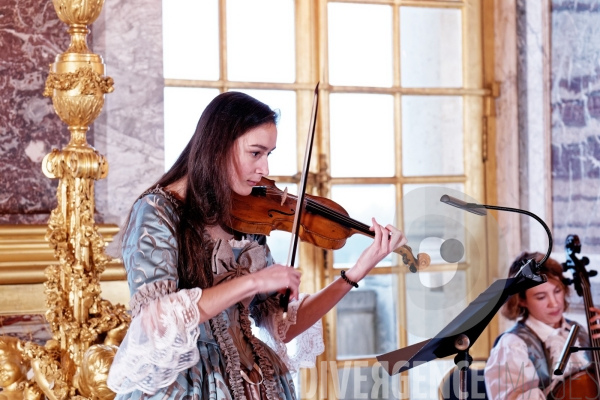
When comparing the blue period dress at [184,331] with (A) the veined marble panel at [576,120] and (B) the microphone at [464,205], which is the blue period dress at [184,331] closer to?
(B) the microphone at [464,205]

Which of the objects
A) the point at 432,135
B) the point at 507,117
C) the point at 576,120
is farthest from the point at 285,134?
the point at 576,120

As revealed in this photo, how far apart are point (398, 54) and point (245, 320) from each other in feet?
6.62

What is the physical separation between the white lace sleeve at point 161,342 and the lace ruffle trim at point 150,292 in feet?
0.04

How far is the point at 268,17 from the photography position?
3.46 metres

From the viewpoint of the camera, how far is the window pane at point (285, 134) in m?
3.45

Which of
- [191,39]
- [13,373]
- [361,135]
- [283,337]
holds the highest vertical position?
[191,39]

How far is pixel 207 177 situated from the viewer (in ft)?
5.94

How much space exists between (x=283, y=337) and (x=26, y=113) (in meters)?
1.35

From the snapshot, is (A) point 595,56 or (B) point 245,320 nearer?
(B) point 245,320

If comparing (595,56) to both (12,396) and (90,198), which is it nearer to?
(90,198)

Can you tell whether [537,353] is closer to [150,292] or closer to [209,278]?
[209,278]

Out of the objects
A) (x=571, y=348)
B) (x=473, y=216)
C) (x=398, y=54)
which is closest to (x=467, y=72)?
(x=398, y=54)

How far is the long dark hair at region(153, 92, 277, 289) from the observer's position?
1.77 metres

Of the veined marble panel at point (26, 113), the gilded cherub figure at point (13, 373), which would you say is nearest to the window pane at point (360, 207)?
the veined marble panel at point (26, 113)
